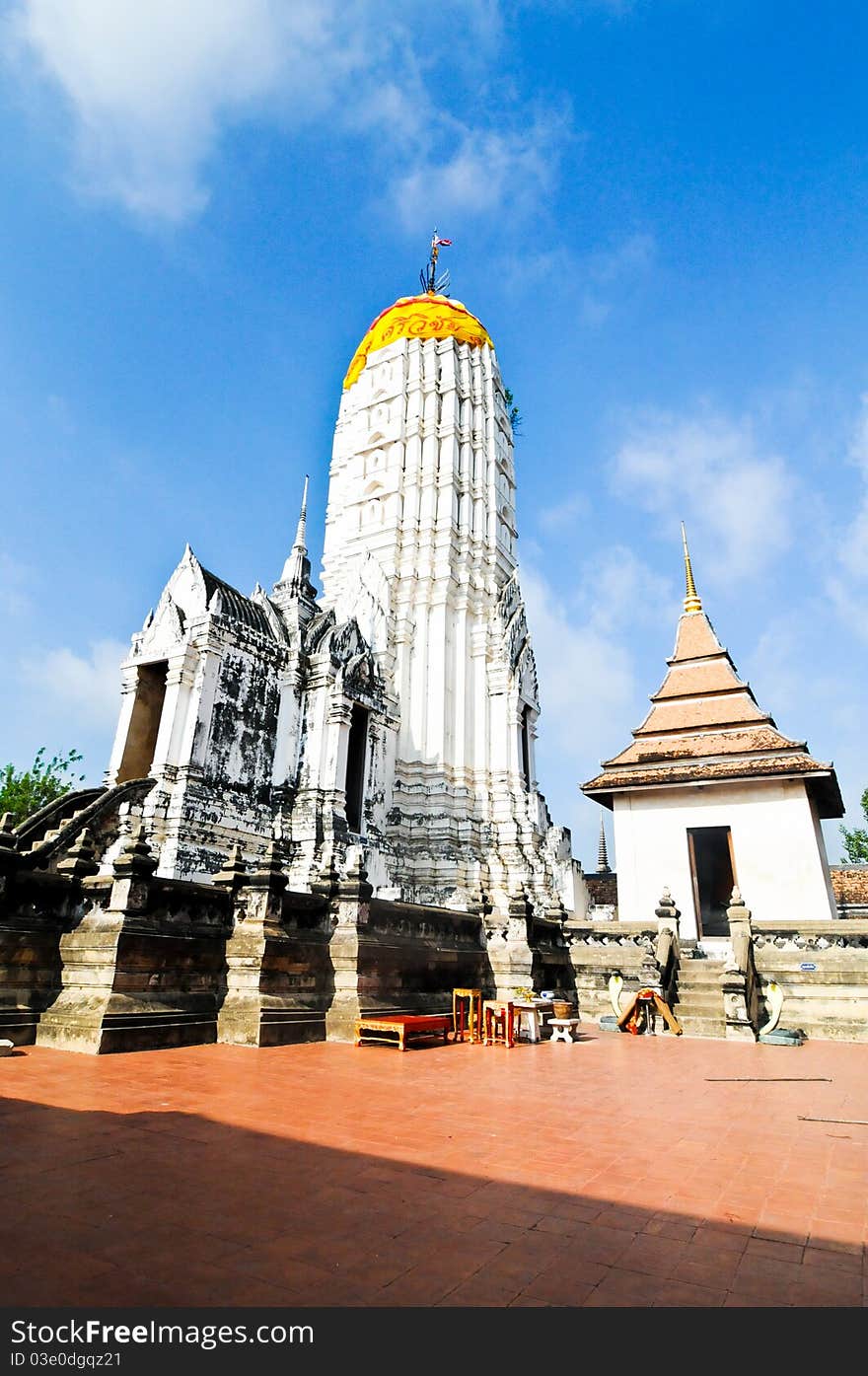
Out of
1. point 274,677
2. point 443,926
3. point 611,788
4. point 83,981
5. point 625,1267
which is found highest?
point 274,677

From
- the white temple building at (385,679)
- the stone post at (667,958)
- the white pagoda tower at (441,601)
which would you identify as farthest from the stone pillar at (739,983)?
the white pagoda tower at (441,601)

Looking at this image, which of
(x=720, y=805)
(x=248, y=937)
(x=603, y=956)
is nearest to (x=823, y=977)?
(x=603, y=956)

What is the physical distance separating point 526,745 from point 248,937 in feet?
72.8

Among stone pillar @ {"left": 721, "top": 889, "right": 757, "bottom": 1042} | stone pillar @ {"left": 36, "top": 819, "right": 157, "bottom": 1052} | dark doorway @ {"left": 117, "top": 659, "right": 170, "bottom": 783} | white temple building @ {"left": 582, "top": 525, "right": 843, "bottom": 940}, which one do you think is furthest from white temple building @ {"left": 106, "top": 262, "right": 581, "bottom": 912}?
stone pillar @ {"left": 36, "top": 819, "right": 157, "bottom": 1052}

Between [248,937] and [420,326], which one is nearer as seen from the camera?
[248,937]

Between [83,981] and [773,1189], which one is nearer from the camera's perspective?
[773,1189]

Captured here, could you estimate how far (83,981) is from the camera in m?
9.61

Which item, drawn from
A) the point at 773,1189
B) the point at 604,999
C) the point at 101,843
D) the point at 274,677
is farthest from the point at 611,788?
the point at 773,1189

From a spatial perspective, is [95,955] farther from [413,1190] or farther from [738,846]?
[738,846]

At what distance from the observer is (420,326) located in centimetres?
3797

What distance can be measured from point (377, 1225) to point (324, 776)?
20.4m

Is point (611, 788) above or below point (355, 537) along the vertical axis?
below

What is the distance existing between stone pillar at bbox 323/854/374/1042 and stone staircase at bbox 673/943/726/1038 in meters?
7.22

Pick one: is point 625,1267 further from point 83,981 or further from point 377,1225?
point 83,981
